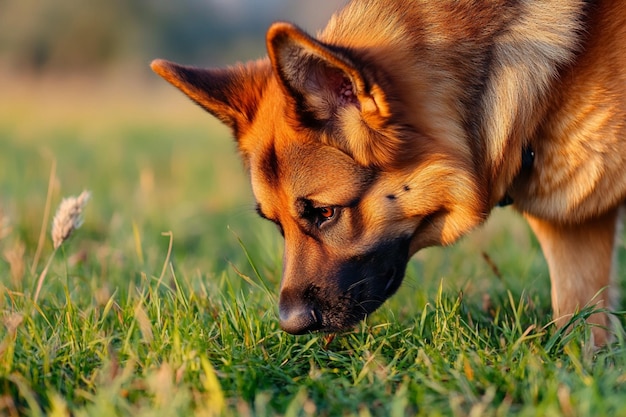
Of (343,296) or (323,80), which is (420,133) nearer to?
(323,80)

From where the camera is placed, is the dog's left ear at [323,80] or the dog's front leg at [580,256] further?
the dog's front leg at [580,256]

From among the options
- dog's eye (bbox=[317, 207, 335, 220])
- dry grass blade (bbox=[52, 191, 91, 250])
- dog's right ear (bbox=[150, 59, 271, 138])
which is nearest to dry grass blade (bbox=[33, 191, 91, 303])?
dry grass blade (bbox=[52, 191, 91, 250])

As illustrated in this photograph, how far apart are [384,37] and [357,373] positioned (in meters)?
1.27

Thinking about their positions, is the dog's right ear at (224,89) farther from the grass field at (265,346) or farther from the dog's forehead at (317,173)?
the grass field at (265,346)

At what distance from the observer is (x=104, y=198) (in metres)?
6.07

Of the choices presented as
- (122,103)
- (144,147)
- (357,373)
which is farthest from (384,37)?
(122,103)

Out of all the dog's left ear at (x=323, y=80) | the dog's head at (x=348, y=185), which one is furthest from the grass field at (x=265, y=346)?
the dog's left ear at (x=323, y=80)

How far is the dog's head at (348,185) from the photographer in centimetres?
263

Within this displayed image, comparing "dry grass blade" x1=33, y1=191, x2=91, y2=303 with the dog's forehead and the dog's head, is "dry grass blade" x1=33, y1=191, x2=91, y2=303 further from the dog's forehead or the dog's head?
the dog's forehead

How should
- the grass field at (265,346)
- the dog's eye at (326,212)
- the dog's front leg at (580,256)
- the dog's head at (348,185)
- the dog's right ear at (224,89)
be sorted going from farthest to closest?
the dog's front leg at (580,256), the dog's right ear at (224,89), the dog's eye at (326,212), the dog's head at (348,185), the grass field at (265,346)

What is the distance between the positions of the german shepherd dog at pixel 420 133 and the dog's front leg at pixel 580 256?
409mm

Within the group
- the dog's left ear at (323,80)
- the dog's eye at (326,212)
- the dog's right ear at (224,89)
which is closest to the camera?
the dog's left ear at (323,80)

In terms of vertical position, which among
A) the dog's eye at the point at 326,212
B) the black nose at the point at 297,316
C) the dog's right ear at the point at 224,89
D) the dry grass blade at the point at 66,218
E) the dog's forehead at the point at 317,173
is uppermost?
the dog's right ear at the point at 224,89

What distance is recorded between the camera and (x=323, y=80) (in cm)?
257
